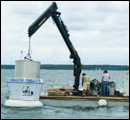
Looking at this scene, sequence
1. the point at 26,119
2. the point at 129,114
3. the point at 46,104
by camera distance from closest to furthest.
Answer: the point at 26,119 < the point at 129,114 < the point at 46,104

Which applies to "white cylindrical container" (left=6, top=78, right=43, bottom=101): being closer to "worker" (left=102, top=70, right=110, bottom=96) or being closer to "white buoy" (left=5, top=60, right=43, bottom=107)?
"white buoy" (left=5, top=60, right=43, bottom=107)

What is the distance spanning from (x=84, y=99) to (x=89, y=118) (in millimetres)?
3659

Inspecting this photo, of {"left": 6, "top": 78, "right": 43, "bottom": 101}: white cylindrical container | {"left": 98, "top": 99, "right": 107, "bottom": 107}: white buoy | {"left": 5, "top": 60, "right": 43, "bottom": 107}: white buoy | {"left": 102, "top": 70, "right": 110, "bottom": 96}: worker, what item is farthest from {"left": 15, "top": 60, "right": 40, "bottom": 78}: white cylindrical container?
{"left": 102, "top": 70, "right": 110, "bottom": 96}: worker

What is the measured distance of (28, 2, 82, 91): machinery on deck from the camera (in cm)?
2632

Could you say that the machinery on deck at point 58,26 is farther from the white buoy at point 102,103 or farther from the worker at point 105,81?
the white buoy at point 102,103

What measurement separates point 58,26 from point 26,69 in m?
3.98

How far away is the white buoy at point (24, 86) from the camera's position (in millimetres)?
24984

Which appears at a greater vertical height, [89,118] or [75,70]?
[75,70]

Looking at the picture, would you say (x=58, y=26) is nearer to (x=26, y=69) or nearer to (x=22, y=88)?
(x=26, y=69)

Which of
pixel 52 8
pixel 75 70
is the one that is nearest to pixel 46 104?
pixel 75 70

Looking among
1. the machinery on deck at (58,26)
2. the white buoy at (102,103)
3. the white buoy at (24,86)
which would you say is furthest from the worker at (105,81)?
the white buoy at (24,86)

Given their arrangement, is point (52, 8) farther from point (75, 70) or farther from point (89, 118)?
point (89, 118)

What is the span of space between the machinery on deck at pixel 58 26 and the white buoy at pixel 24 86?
1815 mm

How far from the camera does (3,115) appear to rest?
76.6ft
